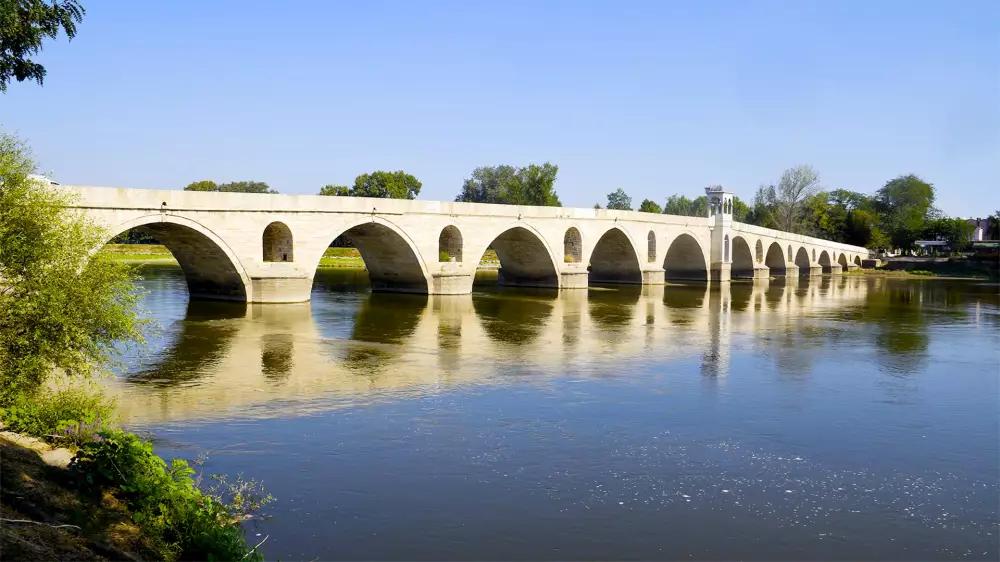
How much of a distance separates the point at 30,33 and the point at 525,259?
102 ft

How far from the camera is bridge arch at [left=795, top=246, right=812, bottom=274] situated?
6514 centimetres

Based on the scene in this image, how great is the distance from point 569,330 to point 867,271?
57.0 metres

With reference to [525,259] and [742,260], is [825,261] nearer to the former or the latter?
[742,260]

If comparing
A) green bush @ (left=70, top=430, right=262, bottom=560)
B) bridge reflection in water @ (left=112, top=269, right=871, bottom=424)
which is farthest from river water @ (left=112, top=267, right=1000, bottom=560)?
green bush @ (left=70, top=430, right=262, bottom=560)

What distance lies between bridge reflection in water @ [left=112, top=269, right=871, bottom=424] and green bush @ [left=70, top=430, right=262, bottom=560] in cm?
375

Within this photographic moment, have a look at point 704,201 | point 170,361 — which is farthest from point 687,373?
point 704,201

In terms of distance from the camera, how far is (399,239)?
29797 mm

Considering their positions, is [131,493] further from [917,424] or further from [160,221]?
[160,221]

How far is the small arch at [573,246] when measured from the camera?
127 feet

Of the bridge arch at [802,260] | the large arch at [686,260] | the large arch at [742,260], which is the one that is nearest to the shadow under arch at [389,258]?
the large arch at [686,260]

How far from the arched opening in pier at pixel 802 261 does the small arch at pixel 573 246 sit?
33186 mm

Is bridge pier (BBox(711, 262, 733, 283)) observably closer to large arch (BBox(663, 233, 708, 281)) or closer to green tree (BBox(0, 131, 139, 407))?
large arch (BBox(663, 233, 708, 281))

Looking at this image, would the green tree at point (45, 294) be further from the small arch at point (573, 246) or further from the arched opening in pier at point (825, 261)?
the arched opening in pier at point (825, 261)

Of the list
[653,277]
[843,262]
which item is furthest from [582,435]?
[843,262]
